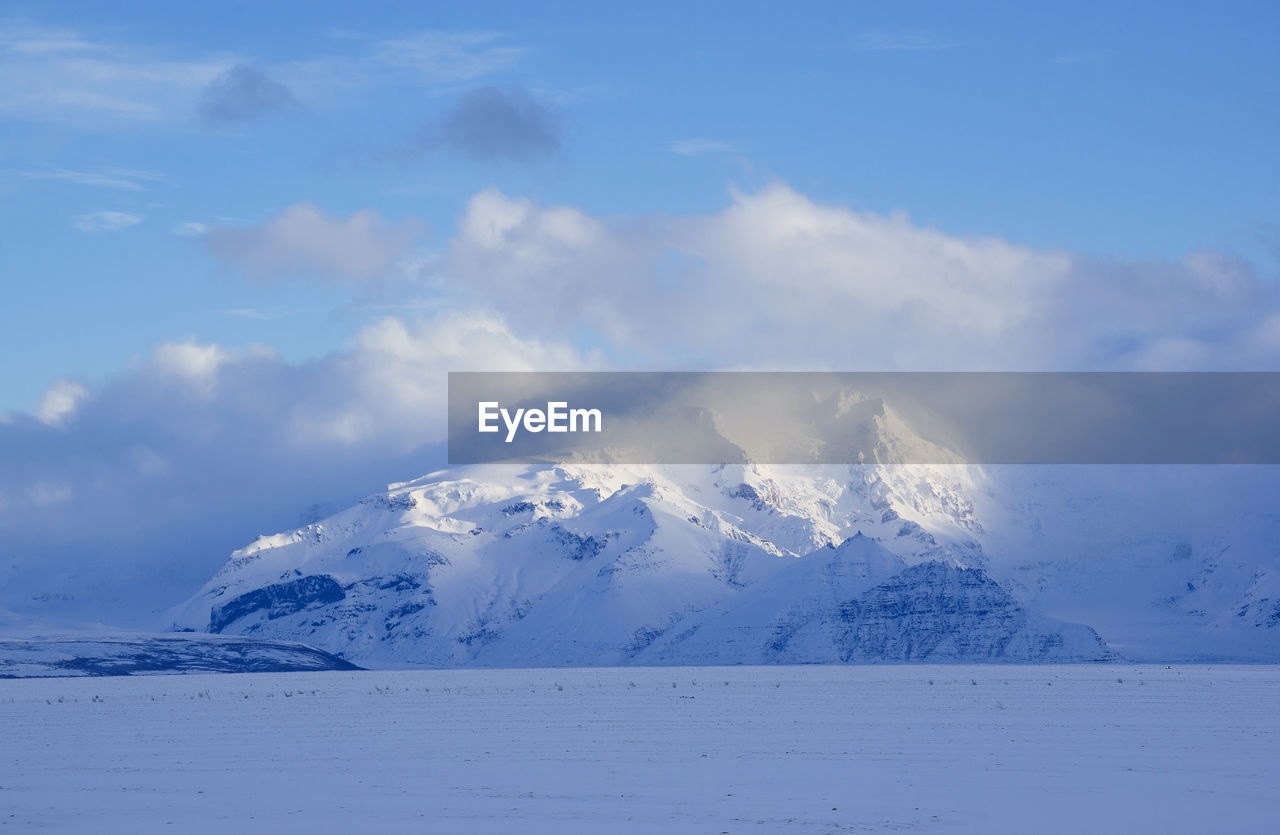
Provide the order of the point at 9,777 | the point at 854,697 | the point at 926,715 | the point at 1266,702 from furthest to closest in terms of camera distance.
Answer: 1. the point at 854,697
2. the point at 1266,702
3. the point at 926,715
4. the point at 9,777

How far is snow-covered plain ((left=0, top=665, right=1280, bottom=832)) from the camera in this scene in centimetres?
4622

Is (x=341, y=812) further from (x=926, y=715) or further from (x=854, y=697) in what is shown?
(x=854, y=697)

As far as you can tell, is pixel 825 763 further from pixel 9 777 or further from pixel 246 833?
pixel 9 777

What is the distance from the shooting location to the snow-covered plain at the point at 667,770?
46.2 meters

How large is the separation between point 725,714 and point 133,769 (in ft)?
154

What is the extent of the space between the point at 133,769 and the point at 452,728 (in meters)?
27.9

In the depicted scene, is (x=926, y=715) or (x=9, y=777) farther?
(x=926, y=715)

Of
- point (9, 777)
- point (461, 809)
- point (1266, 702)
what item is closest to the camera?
point (461, 809)

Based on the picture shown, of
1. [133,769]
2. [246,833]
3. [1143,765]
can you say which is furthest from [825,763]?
[133,769]

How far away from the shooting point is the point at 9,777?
63.2 m

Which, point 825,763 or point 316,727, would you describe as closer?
point 825,763

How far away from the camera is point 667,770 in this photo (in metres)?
60.5

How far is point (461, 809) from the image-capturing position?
48812mm

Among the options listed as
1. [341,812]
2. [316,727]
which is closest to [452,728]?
[316,727]
